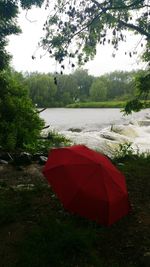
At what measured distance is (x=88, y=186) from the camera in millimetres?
5625

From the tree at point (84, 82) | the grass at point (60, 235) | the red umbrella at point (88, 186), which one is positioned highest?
the tree at point (84, 82)

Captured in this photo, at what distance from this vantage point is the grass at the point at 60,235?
482 centimetres

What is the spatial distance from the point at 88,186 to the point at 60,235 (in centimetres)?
93

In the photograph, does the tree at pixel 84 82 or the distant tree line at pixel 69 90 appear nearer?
the distant tree line at pixel 69 90

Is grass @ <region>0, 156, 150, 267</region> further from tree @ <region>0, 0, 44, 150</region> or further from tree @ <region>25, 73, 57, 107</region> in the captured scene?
tree @ <region>25, 73, 57, 107</region>

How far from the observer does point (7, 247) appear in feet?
16.8

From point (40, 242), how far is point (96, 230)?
1.02 metres

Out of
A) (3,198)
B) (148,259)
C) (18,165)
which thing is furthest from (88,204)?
(18,165)

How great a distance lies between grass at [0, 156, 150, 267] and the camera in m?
4.82

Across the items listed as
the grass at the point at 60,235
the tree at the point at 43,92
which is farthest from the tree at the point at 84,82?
the grass at the point at 60,235

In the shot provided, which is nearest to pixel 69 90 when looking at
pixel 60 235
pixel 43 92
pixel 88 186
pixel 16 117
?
pixel 43 92

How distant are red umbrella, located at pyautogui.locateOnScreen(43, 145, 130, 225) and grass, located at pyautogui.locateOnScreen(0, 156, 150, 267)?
29cm

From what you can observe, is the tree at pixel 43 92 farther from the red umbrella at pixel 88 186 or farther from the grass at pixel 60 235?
the red umbrella at pixel 88 186

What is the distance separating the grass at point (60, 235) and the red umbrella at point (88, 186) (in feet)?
0.94
